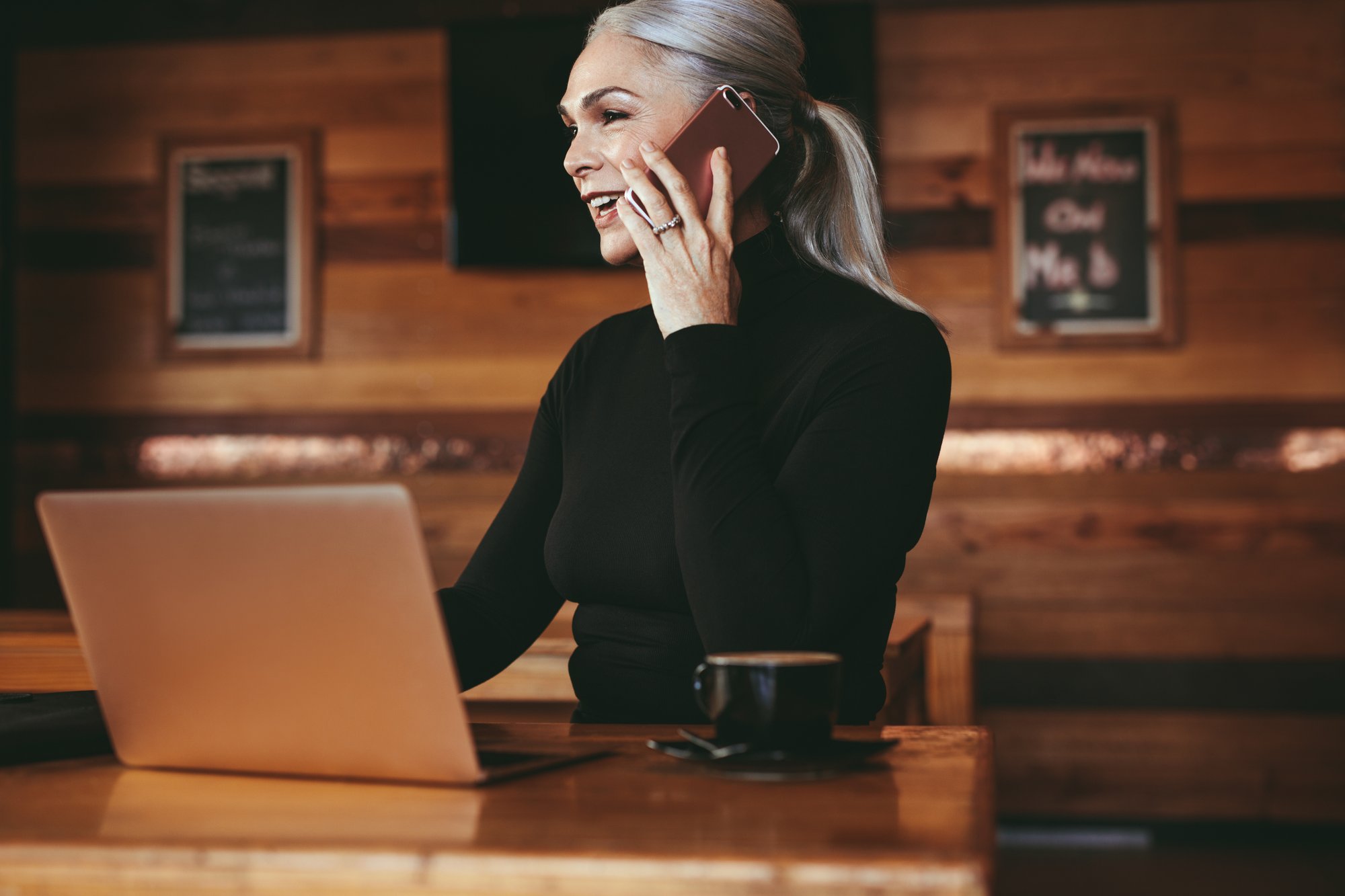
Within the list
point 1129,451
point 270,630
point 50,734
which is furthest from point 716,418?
point 1129,451

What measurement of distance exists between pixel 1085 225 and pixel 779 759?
2.80m

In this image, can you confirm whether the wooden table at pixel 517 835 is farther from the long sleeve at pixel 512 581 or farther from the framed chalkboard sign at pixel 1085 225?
the framed chalkboard sign at pixel 1085 225

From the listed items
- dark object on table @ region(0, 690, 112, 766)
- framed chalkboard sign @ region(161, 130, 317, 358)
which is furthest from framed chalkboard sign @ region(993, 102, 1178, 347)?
dark object on table @ region(0, 690, 112, 766)

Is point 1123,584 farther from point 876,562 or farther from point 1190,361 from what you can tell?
point 876,562

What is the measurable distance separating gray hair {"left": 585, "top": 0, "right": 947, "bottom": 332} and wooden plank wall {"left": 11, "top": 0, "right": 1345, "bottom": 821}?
1994 mm

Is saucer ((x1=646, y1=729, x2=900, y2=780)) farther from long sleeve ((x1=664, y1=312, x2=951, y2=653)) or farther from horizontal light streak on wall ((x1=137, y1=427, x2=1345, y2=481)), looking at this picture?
horizontal light streak on wall ((x1=137, y1=427, x2=1345, y2=481))

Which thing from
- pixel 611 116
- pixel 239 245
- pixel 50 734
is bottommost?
pixel 50 734

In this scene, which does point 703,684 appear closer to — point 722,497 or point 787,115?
point 722,497

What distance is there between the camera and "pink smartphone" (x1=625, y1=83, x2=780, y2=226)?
3.85 ft

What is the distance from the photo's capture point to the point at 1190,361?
3.23 m

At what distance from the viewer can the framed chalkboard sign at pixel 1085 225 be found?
10.6 ft

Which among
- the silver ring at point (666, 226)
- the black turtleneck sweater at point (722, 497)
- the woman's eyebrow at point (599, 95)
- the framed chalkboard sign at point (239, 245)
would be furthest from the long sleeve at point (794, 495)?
the framed chalkboard sign at point (239, 245)

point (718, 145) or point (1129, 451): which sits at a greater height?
point (718, 145)

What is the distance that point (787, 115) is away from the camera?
4.42ft
